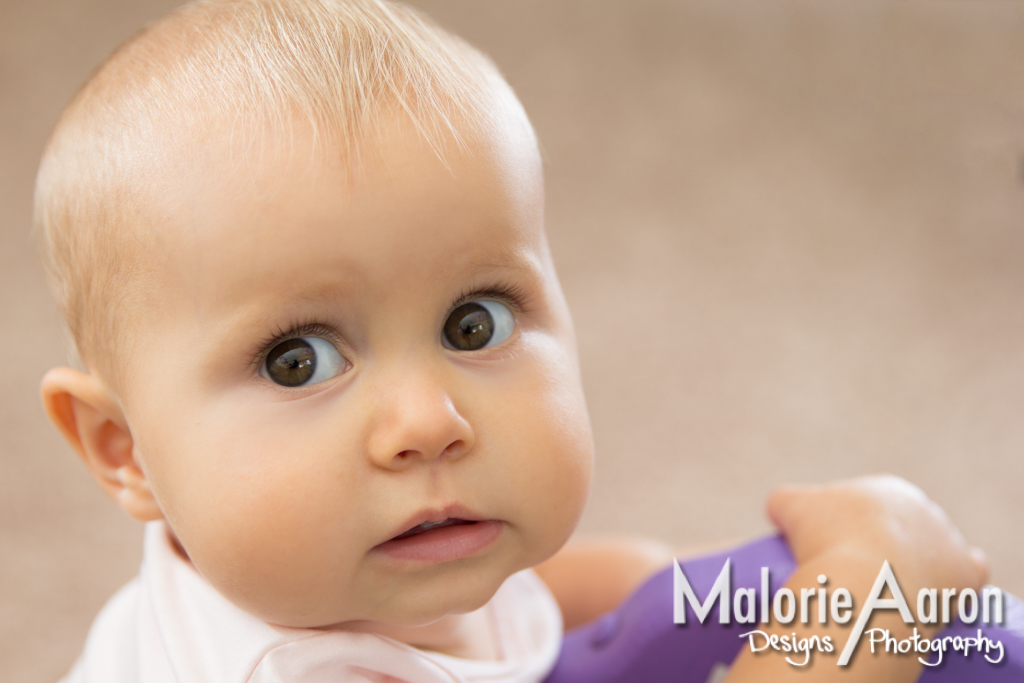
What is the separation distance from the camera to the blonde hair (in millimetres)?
495

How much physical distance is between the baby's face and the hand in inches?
8.8

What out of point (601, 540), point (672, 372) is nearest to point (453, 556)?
point (601, 540)

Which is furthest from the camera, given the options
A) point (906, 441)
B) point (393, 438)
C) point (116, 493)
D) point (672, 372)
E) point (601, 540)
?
point (672, 372)

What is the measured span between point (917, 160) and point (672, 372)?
1.79 ft

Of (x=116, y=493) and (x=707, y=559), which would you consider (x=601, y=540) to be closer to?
(x=707, y=559)

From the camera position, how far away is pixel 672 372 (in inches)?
49.4

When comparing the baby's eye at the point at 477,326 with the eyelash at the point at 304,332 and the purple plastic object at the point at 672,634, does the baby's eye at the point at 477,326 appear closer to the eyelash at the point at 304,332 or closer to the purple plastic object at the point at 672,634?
the eyelash at the point at 304,332

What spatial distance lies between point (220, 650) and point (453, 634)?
17cm

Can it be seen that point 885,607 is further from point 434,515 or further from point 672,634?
point 434,515

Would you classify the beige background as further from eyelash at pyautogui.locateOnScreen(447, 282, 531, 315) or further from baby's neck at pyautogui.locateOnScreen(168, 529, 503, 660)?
eyelash at pyautogui.locateOnScreen(447, 282, 531, 315)

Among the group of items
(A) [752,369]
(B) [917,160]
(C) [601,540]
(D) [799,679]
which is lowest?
(D) [799,679]

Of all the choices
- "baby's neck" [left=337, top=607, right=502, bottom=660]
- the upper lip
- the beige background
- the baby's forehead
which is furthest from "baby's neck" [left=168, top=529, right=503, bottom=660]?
the beige background

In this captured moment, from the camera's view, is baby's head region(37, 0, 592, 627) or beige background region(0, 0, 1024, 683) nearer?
baby's head region(37, 0, 592, 627)

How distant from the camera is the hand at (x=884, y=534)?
24.6 inches
